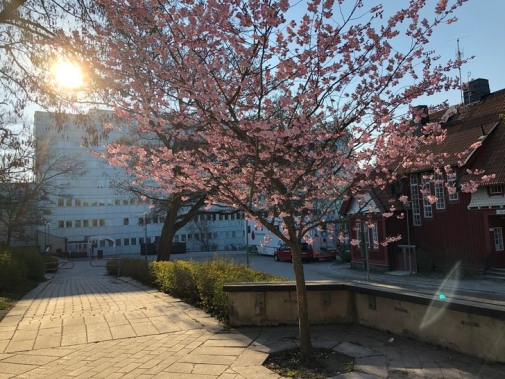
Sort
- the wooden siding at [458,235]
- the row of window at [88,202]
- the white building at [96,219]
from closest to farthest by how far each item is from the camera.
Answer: the wooden siding at [458,235] → the white building at [96,219] → the row of window at [88,202]

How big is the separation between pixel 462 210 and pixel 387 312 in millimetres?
18866

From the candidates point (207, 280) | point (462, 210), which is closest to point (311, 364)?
point (207, 280)

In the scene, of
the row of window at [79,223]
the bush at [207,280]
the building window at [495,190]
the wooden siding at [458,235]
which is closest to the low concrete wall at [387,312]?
the bush at [207,280]

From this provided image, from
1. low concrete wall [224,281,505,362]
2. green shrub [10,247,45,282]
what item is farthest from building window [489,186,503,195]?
green shrub [10,247,45,282]

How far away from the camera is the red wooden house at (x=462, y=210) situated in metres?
21.0

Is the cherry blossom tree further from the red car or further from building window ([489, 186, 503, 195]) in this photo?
the red car

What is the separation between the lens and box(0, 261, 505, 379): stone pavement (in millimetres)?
4887

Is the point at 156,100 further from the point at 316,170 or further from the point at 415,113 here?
the point at 415,113

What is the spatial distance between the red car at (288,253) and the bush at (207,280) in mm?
21450

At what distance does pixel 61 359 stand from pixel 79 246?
A: 72.9 meters

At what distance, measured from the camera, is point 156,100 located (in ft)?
17.9

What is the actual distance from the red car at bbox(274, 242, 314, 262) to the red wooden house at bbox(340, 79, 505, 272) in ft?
21.8

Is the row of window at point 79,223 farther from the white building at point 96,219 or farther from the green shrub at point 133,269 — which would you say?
the green shrub at point 133,269

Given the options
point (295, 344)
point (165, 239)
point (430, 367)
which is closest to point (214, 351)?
point (295, 344)
